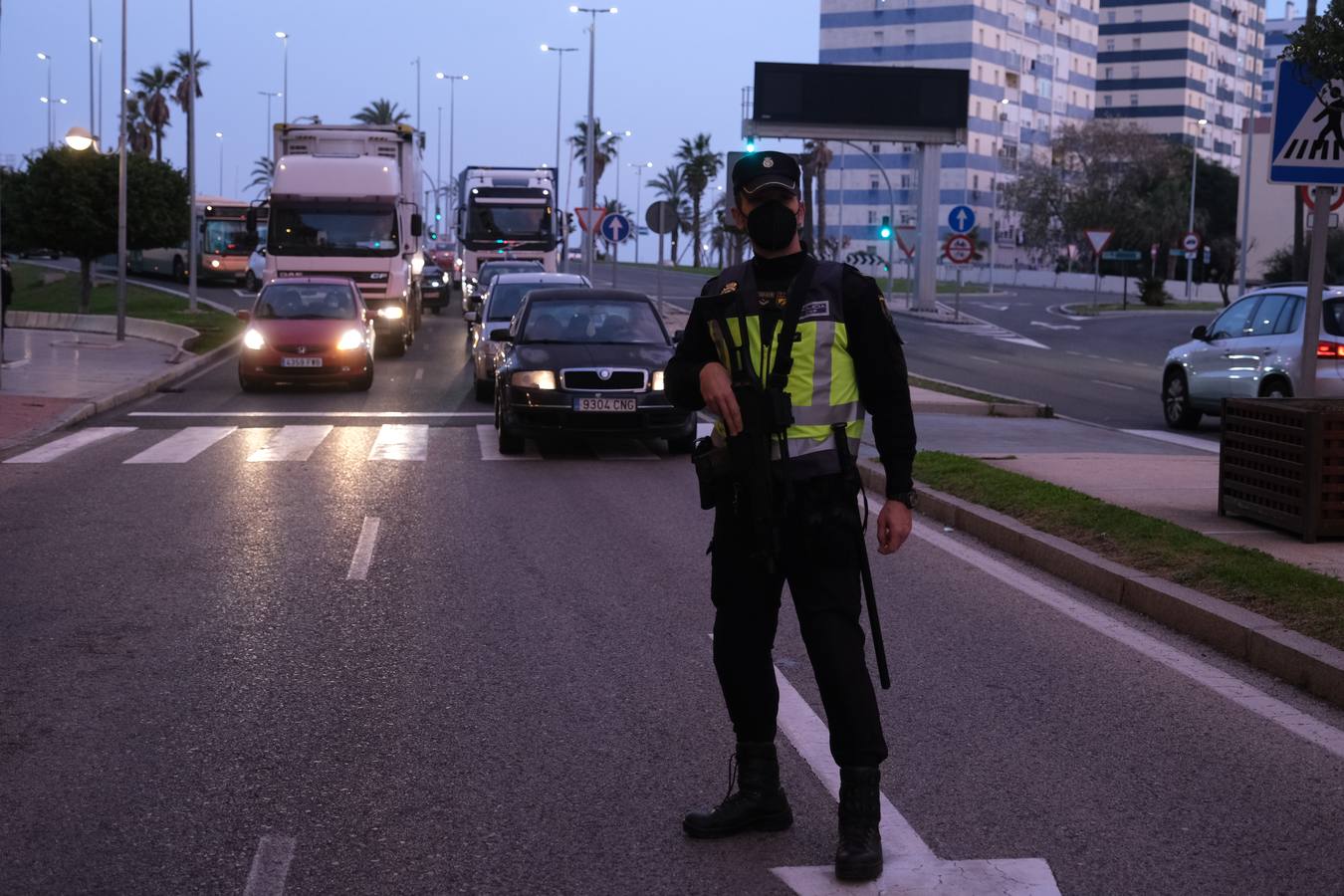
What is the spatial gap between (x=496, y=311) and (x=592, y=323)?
656cm

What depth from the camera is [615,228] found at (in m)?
38.6

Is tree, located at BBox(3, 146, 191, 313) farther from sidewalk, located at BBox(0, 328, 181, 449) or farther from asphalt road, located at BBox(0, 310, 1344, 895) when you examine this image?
asphalt road, located at BBox(0, 310, 1344, 895)

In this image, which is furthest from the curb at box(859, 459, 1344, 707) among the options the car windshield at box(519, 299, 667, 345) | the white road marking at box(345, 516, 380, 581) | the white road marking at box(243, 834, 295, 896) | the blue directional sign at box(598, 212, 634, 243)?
the blue directional sign at box(598, 212, 634, 243)

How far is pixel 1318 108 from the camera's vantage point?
988 cm

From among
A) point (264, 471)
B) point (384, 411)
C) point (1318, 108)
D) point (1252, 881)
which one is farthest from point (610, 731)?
point (384, 411)

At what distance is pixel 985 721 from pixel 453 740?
6.52 feet

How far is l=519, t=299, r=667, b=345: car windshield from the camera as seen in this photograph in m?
17.1

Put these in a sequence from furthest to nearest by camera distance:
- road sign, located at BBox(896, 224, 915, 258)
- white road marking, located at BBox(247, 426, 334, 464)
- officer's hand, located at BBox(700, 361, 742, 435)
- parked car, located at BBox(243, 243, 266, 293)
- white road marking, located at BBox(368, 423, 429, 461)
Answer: road sign, located at BBox(896, 224, 915, 258)
parked car, located at BBox(243, 243, 266, 293)
white road marking, located at BBox(368, 423, 429, 461)
white road marking, located at BBox(247, 426, 334, 464)
officer's hand, located at BBox(700, 361, 742, 435)

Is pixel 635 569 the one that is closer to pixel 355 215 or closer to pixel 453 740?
pixel 453 740

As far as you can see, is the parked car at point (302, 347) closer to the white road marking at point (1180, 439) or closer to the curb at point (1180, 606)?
the white road marking at point (1180, 439)

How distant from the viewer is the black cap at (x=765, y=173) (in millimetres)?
4832

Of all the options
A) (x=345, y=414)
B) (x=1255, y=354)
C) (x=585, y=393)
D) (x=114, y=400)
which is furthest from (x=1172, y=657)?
(x=114, y=400)

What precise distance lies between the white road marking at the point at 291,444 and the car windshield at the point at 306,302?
21.3ft

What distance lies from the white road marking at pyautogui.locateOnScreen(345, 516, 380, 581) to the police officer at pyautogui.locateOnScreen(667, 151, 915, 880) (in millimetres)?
5031
